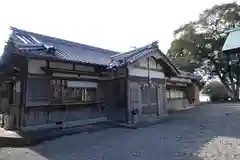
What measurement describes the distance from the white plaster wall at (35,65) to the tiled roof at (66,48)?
0.61 m

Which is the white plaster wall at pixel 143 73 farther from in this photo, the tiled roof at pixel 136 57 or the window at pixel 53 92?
the window at pixel 53 92

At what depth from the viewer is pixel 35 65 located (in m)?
10.8

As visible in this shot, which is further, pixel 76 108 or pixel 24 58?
pixel 76 108

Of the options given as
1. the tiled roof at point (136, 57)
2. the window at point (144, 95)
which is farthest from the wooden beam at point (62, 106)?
the window at point (144, 95)

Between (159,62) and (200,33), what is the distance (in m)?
20.6

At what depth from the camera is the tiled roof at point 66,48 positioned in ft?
39.3

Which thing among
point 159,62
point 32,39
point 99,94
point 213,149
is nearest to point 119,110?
point 99,94

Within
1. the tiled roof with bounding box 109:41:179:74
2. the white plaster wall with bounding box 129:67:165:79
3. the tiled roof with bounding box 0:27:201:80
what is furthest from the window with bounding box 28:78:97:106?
the white plaster wall with bounding box 129:67:165:79

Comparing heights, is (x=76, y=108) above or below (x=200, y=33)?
below

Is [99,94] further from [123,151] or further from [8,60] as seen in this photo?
[123,151]

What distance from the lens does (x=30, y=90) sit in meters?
10.5

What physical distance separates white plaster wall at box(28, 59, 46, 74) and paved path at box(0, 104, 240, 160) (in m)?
3.43

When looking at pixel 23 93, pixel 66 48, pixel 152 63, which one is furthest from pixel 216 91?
pixel 23 93

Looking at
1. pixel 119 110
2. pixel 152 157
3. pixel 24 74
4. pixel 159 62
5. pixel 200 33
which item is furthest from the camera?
pixel 200 33
